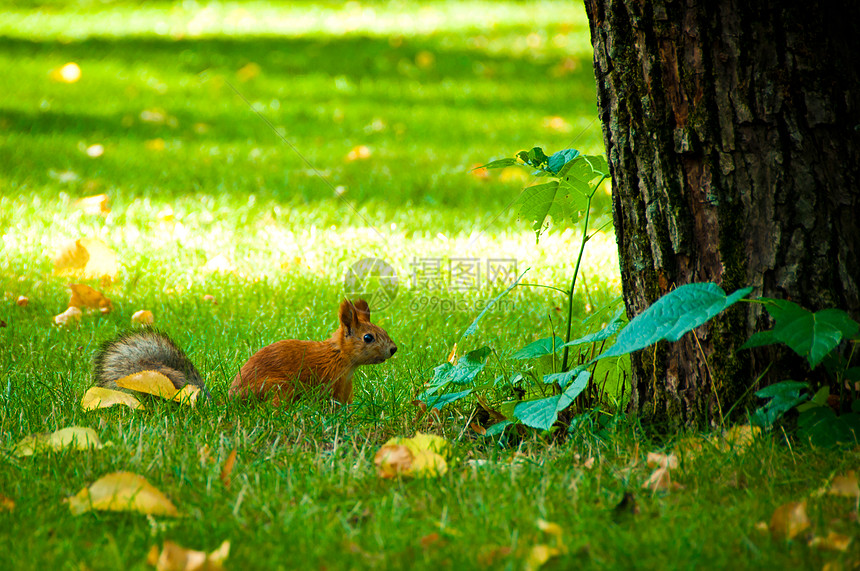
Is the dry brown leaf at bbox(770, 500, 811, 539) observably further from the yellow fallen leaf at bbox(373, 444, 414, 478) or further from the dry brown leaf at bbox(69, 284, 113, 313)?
the dry brown leaf at bbox(69, 284, 113, 313)

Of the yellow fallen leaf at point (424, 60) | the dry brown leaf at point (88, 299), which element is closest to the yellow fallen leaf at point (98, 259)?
the dry brown leaf at point (88, 299)

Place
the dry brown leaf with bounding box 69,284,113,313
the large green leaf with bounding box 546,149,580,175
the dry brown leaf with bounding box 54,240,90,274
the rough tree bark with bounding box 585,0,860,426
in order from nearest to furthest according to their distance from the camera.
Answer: the rough tree bark with bounding box 585,0,860,426
the large green leaf with bounding box 546,149,580,175
the dry brown leaf with bounding box 69,284,113,313
the dry brown leaf with bounding box 54,240,90,274

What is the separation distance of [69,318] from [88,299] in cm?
17

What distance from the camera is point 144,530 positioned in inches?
70.0

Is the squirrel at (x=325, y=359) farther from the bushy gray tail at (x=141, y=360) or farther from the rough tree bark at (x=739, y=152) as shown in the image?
the rough tree bark at (x=739, y=152)

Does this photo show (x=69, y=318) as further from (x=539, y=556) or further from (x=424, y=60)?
(x=424, y=60)

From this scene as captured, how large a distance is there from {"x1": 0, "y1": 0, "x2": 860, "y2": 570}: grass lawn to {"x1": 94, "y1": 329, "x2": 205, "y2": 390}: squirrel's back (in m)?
0.15

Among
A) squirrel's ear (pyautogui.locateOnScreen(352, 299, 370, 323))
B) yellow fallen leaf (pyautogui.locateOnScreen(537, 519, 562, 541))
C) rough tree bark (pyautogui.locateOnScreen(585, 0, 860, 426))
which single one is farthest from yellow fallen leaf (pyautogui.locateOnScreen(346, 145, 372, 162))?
yellow fallen leaf (pyautogui.locateOnScreen(537, 519, 562, 541))

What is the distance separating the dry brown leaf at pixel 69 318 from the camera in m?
3.68

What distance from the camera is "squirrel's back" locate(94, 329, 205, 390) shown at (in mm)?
2715

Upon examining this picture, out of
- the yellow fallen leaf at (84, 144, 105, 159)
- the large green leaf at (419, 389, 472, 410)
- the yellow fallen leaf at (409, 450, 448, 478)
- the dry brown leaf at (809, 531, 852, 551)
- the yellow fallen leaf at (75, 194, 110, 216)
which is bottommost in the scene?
the dry brown leaf at (809, 531, 852, 551)

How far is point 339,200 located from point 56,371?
9.29 ft

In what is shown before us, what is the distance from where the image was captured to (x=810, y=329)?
180 centimetres

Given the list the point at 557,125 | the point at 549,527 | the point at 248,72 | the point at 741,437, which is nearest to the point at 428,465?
the point at 549,527
